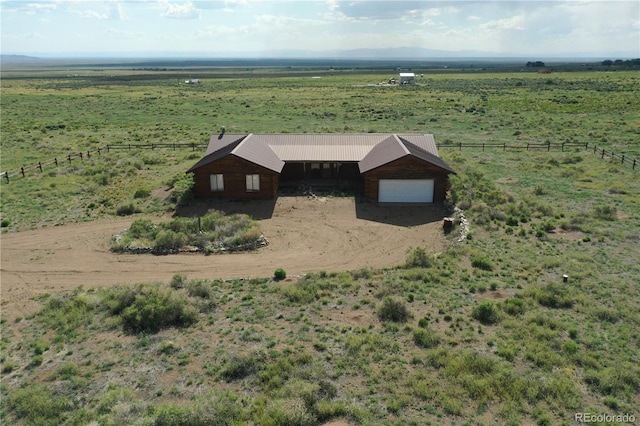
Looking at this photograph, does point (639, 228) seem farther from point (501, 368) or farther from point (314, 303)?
point (314, 303)

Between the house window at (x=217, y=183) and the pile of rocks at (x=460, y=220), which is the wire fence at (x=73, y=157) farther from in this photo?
the pile of rocks at (x=460, y=220)

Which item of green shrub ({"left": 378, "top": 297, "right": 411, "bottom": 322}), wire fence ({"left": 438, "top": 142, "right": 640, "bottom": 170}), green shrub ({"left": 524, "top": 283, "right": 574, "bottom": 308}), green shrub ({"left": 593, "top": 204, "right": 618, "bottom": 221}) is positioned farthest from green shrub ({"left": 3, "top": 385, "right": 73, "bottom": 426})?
wire fence ({"left": 438, "top": 142, "right": 640, "bottom": 170})

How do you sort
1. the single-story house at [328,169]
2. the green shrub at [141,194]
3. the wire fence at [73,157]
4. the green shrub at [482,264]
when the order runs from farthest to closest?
the wire fence at [73,157] < the green shrub at [141,194] < the single-story house at [328,169] < the green shrub at [482,264]

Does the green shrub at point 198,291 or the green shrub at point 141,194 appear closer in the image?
the green shrub at point 198,291

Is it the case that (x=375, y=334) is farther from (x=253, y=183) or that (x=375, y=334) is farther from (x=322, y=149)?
(x=322, y=149)

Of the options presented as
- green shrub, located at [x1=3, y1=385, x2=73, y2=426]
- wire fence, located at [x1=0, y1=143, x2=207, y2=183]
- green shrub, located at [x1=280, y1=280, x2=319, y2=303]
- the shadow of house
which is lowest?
green shrub, located at [x1=3, y1=385, x2=73, y2=426]

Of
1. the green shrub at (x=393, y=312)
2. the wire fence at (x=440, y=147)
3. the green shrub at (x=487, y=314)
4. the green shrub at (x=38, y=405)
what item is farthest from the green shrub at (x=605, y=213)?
the green shrub at (x=38, y=405)

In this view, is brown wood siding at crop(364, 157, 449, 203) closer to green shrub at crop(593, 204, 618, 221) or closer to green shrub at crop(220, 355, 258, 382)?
green shrub at crop(593, 204, 618, 221)

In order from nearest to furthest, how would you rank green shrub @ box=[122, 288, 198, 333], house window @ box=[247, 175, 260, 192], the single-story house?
green shrub @ box=[122, 288, 198, 333] < the single-story house < house window @ box=[247, 175, 260, 192]
